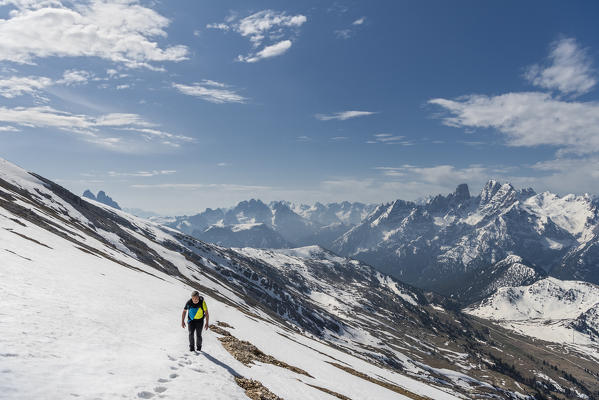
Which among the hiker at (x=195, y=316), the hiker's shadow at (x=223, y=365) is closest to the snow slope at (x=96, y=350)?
the hiker's shadow at (x=223, y=365)

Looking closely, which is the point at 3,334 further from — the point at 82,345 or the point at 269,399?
the point at 269,399

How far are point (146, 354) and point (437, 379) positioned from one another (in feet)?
686

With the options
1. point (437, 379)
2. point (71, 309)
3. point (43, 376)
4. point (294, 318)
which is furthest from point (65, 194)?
point (437, 379)

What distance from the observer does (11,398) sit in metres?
8.49

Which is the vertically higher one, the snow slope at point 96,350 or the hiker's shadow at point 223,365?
the snow slope at point 96,350

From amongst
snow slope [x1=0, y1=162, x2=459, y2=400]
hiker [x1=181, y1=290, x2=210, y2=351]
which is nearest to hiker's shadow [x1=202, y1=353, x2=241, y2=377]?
snow slope [x1=0, y1=162, x2=459, y2=400]

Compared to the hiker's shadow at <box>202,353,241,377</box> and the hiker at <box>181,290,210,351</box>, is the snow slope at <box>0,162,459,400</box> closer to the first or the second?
the hiker's shadow at <box>202,353,241,377</box>

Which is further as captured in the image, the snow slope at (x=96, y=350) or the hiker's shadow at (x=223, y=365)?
the hiker's shadow at (x=223, y=365)

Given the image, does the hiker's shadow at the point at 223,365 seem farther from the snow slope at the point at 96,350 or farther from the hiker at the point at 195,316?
the hiker at the point at 195,316

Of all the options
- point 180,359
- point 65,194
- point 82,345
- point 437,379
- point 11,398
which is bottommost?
point 437,379

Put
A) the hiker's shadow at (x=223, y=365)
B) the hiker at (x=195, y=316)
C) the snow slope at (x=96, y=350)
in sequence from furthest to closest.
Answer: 1. the hiker at (x=195, y=316)
2. the hiker's shadow at (x=223, y=365)
3. the snow slope at (x=96, y=350)

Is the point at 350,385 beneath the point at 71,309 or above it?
beneath

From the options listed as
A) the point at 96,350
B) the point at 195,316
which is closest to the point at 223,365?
the point at 195,316

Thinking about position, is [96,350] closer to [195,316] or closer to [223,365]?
[195,316]
